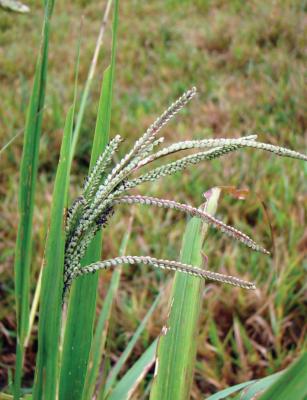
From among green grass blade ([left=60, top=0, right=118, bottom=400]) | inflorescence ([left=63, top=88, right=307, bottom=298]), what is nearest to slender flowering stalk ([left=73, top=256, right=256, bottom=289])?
inflorescence ([left=63, top=88, right=307, bottom=298])

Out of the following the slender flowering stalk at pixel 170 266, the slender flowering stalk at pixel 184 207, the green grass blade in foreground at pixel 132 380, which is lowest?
the green grass blade in foreground at pixel 132 380

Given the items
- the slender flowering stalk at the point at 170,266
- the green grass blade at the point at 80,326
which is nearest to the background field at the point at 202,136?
the green grass blade at the point at 80,326

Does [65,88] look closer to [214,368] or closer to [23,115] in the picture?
[23,115]

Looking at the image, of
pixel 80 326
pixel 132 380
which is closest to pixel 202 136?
pixel 132 380

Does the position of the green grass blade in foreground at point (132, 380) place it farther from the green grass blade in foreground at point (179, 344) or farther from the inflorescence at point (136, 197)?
the inflorescence at point (136, 197)

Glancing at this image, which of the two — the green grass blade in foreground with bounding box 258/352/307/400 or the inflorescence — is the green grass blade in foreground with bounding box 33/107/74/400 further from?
the green grass blade in foreground with bounding box 258/352/307/400

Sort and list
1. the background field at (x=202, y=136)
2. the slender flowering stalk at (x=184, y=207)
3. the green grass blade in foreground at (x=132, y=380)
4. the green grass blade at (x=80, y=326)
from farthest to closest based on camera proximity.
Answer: the background field at (x=202, y=136), the green grass blade in foreground at (x=132, y=380), the green grass blade at (x=80, y=326), the slender flowering stalk at (x=184, y=207)
